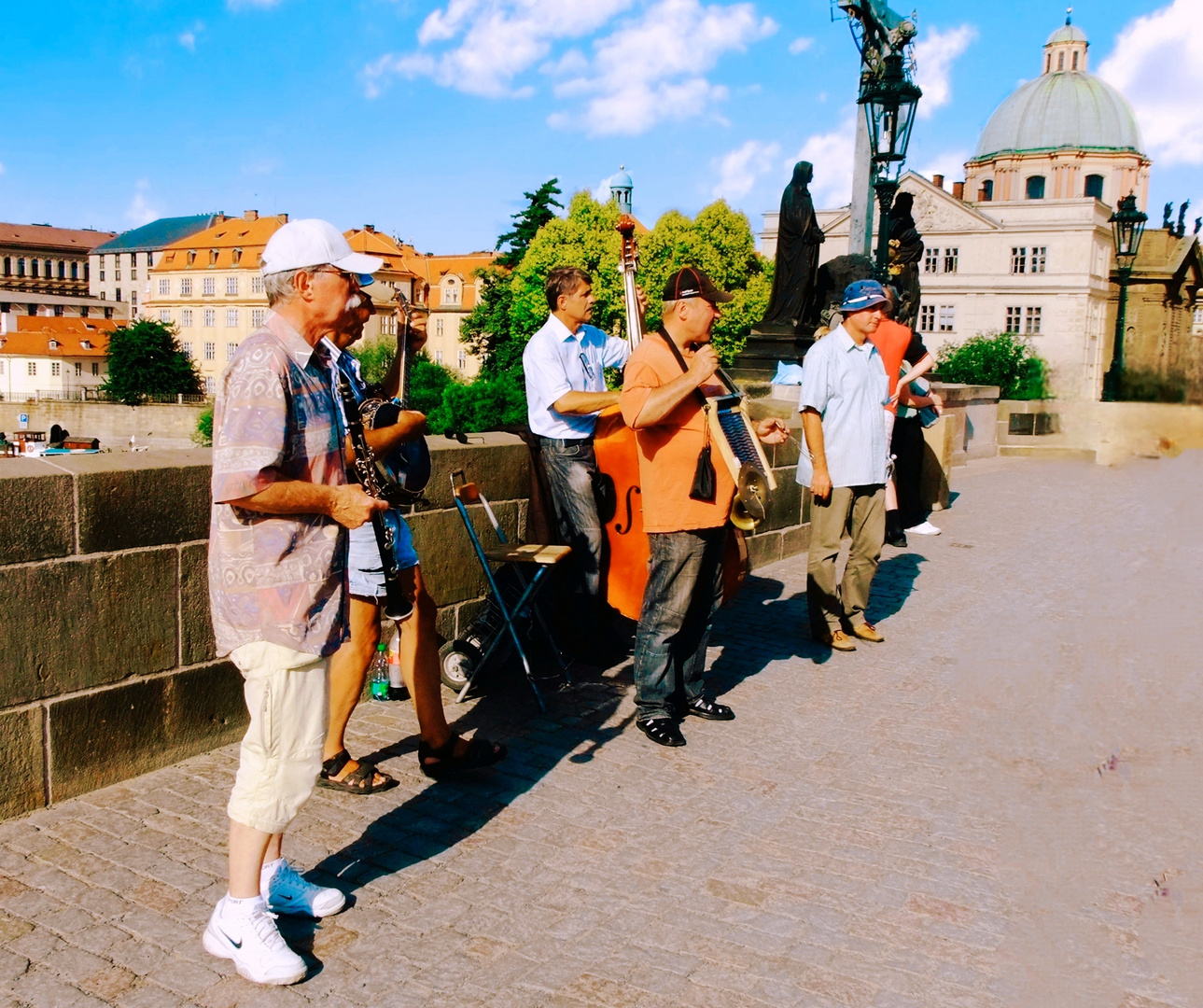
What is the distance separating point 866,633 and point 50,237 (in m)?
174

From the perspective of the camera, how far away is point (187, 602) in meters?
4.71

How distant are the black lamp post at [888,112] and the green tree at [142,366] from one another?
9809 cm

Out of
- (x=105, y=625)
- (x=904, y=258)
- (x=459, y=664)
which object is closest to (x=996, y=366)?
(x=904, y=258)

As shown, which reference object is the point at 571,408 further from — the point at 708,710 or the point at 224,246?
the point at 224,246

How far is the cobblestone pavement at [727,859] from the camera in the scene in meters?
3.17

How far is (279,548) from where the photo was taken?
3.07 meters

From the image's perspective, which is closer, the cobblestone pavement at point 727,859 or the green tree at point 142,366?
the cobblestone pavement at point 727,859

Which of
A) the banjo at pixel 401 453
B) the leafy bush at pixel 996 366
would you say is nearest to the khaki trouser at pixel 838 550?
the banjo at pixel 401 453

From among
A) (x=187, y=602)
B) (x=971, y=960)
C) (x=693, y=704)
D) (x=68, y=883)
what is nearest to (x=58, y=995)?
(x=68, y=883)

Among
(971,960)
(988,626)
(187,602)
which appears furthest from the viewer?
(988,626)

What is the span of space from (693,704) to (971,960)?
2347 millimetres

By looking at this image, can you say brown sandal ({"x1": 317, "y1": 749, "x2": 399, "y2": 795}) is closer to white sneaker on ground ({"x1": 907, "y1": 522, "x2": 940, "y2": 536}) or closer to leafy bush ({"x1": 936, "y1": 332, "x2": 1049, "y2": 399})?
white sneaker on ground ({"x1": 907, "y1": 522, "x2": 940, "y2": 536})

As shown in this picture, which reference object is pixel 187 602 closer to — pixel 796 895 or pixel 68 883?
pixel 68 883

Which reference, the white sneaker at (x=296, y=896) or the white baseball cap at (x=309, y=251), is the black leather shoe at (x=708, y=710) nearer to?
the white sneaker at (x=296, y=896)
